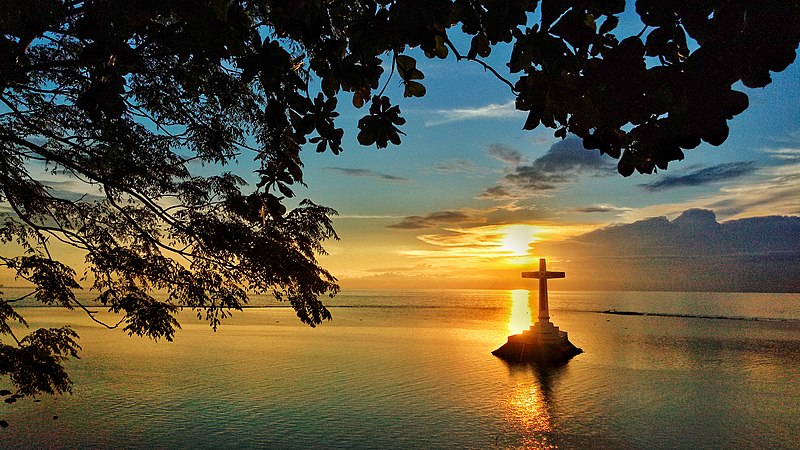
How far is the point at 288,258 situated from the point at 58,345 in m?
3.90

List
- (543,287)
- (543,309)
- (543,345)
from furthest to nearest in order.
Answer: (543,345), (543,309), (543,287)

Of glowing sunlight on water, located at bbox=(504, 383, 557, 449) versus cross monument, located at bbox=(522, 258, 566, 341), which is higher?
cross monument, located at bbox=(522, 258, 566, 341)

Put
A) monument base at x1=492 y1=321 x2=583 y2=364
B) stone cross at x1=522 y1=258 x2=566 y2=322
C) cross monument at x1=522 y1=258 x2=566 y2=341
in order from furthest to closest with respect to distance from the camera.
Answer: monument base at x1=492 y1=321 x2=583 y2=364 → cross monument at x1=522 y1=258 x2=566 y2=341 → stone cross at x1=522 y1=258 x2=566 y2=322

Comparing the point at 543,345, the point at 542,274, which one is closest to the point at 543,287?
the point at 542,274

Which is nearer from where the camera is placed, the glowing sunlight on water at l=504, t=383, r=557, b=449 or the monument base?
the glowing sunlight on water at l=504, t=383, r=557, b=449

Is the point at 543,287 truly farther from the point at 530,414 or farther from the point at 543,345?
the point at 530,414

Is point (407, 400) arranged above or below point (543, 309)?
below

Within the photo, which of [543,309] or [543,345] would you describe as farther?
[543,345]

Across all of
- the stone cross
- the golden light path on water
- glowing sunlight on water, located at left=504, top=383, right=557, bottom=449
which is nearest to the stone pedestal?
the stone cross

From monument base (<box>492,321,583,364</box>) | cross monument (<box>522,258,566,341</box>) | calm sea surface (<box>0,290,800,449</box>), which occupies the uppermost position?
cross monument (<box>522,258,566,341</box>)

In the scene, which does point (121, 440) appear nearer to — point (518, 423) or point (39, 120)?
point (39, 120)

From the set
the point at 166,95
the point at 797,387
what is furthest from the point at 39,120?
the point at 797,387

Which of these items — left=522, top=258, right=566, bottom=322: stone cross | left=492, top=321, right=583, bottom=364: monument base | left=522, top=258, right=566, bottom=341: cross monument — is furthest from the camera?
left=492, top=321, right=583, bottom=364: monument base

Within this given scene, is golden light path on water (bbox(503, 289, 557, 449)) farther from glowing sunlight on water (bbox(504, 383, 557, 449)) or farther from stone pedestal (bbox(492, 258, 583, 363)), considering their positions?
stone pedestal (bbox(492, 258, 583, 363))
